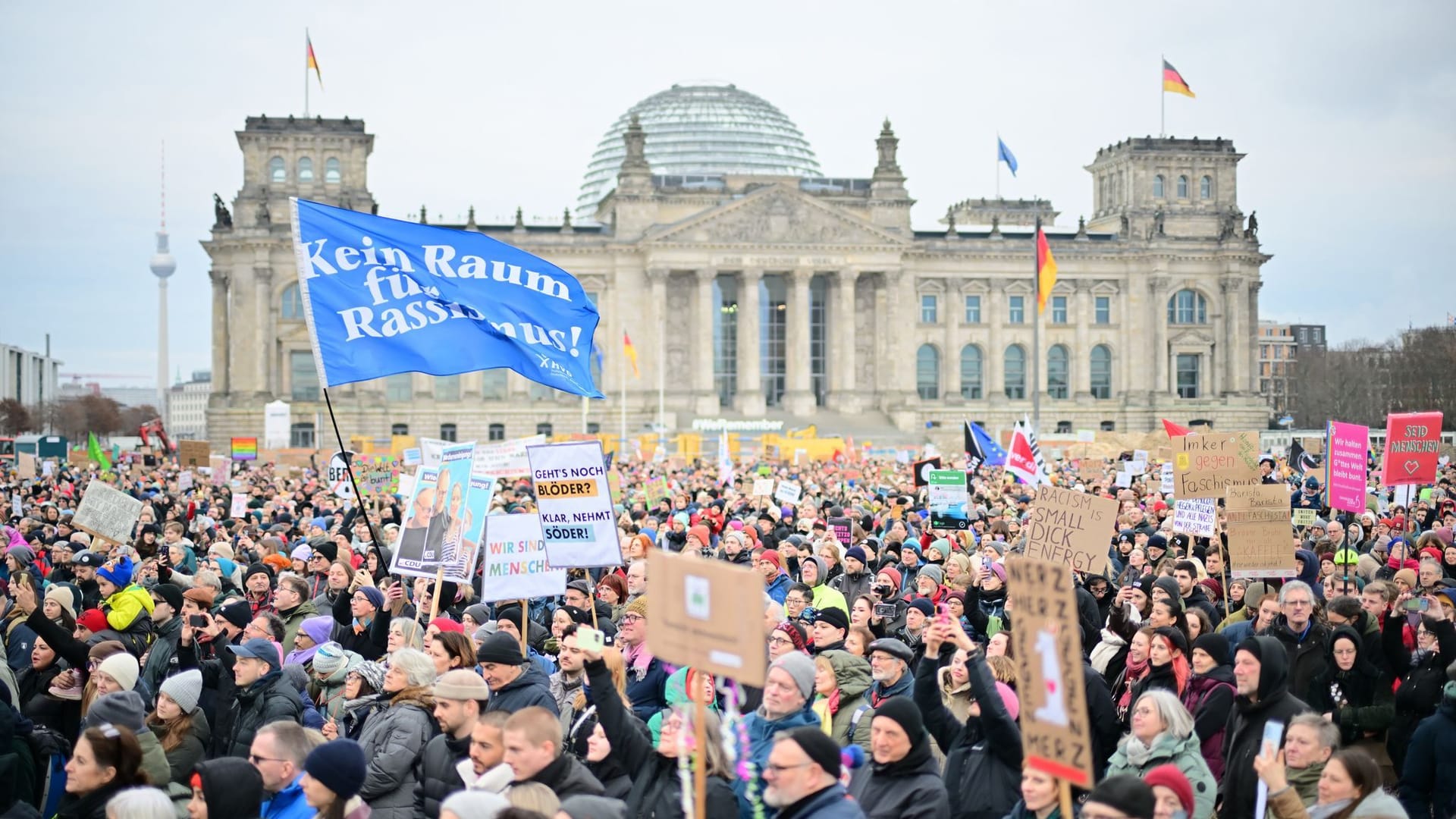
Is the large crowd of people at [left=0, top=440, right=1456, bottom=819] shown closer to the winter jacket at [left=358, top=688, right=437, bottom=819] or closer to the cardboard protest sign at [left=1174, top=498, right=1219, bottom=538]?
the winter jacket at [left=358, top=688, right=437, bottom=819]

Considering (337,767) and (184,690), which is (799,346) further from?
(337,767)

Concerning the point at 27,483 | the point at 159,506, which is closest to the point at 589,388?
the point at 159,506

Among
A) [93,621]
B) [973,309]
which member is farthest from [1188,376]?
[93,621]

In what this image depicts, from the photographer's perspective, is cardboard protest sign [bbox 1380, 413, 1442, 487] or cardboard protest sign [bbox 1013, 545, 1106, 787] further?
cardboard protest sign [bbox 1380, 413, 1442, 487]

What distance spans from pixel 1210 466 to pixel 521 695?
1084 cm

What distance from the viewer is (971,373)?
79375 mm

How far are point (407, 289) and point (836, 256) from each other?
6360cm

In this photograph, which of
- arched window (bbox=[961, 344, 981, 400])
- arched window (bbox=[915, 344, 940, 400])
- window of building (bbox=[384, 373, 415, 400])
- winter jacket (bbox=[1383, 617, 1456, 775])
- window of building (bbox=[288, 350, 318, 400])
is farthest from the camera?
arched window (bbox=[961, 344, 981, 400])

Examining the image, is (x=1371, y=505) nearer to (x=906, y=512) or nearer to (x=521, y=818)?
(x=906, y=512)

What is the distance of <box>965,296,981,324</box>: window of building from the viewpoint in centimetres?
7888

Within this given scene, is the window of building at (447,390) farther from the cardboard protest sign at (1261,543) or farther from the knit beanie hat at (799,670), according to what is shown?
the knit beanie hat at (799,670)

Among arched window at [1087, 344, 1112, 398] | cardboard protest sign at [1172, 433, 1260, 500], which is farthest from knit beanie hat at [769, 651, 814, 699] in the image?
arched window at [1087, 344, 1112, 398]

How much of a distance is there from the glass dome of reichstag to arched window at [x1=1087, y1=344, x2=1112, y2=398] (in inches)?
903

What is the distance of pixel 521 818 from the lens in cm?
569
